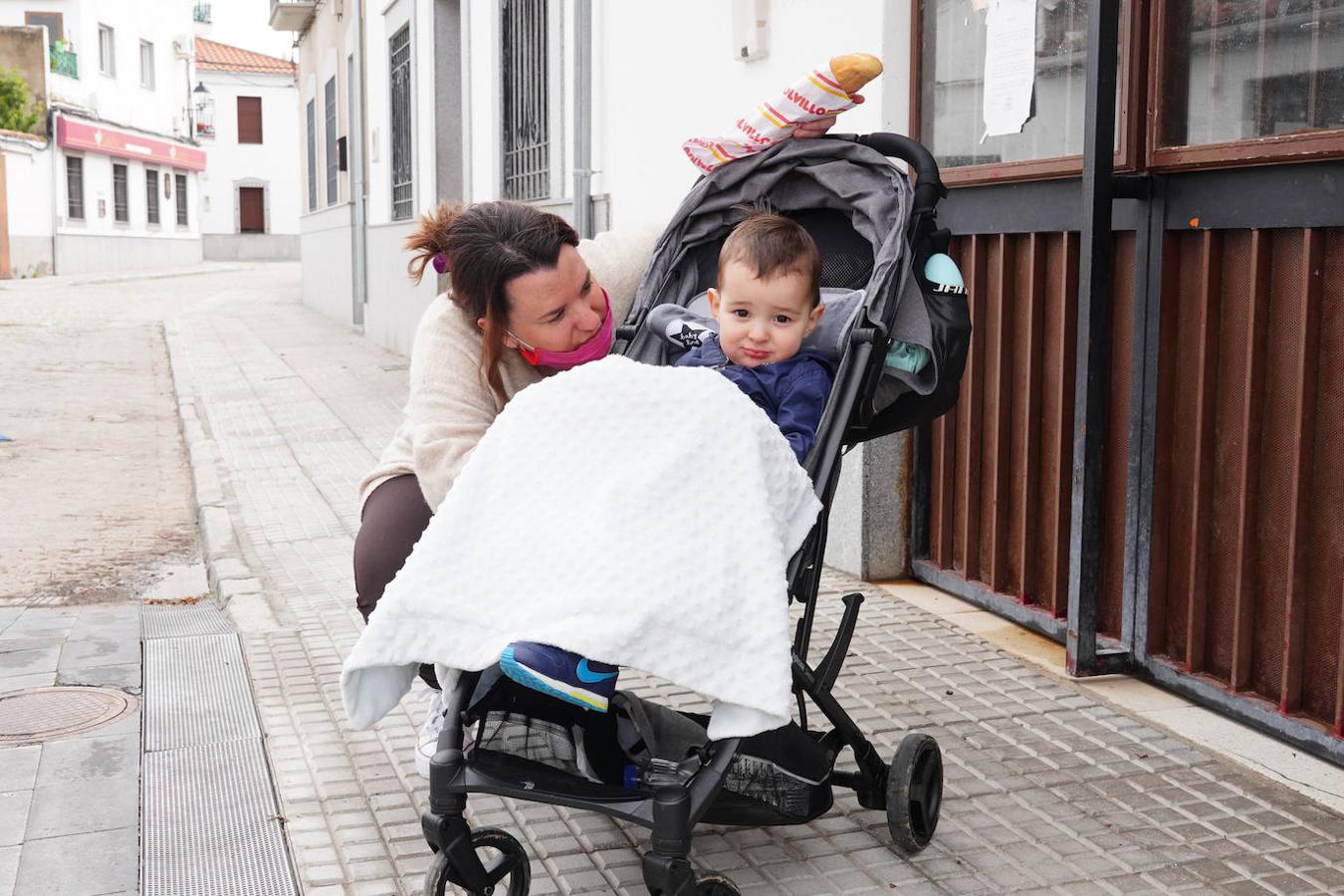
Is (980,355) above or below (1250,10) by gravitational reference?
below

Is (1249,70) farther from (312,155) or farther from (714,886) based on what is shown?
(312,155)

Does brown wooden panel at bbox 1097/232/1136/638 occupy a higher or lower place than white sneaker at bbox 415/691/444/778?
higher

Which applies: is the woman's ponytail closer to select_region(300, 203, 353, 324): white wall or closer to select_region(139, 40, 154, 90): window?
select_region(300, 203, 353, 324): white wall

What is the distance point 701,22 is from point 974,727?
3786mm

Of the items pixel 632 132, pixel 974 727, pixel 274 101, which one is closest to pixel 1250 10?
pixel 974 727

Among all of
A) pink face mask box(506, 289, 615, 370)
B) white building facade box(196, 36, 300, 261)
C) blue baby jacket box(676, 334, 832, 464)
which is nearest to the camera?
blue baby jacket box(676, 334, 832, 464)

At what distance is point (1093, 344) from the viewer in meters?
3.75

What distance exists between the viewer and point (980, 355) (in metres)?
4.66

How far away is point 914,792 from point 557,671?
0.97m

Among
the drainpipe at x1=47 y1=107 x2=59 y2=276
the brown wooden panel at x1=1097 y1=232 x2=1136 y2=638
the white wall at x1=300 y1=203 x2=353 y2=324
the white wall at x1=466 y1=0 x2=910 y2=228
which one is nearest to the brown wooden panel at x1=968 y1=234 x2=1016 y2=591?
the brown wooden panel at x1=1097 y1=232 x2=1136 y2=638

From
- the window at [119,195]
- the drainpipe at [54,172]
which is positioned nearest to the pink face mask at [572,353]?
the drainpipe at [54,172]

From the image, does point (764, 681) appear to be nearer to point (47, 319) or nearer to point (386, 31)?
point (386, 31)

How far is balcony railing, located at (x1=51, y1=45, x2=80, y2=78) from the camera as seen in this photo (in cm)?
3512

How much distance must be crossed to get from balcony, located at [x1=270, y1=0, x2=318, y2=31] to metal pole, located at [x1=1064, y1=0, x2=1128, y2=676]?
1920 centimetres
